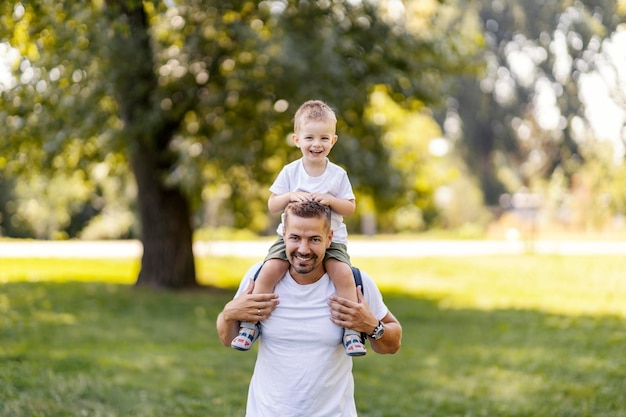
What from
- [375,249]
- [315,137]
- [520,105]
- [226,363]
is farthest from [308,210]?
[520,105]

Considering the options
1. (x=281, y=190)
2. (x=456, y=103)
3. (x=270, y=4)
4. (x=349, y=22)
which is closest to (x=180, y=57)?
(x=270, y=4)

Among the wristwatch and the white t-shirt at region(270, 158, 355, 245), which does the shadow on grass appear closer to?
the white t-shirt at region(270, 158, 355, 245)

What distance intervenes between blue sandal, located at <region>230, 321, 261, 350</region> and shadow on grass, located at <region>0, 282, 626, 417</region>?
11.3 feet

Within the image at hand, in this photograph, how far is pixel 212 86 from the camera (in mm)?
15258

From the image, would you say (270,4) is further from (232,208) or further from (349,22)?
(232,208)

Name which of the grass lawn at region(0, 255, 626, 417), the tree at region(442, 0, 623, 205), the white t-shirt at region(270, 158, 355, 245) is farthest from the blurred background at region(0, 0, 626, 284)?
the tree at region(442, 0, 623, 205)

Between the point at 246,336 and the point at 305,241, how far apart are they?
0.50 m

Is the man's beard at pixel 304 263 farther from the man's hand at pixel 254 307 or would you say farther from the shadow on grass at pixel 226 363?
the shadow on grass at pixel 226 363

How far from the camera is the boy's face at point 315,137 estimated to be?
154 inches

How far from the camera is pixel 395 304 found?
17.4 metres

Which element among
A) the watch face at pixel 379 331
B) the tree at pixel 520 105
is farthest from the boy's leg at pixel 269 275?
the tree at pixel 520 105

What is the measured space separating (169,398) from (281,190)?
4.62 meters

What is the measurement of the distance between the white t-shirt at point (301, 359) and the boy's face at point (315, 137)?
55cm

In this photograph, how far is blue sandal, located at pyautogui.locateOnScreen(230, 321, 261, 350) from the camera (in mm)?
3762
